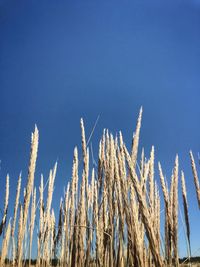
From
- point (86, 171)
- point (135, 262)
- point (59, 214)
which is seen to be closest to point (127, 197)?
point (135, 262)

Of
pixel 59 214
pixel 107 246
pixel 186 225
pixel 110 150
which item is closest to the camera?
pixel 107 246

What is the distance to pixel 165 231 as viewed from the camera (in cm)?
218

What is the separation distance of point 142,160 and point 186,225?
1.97 ft

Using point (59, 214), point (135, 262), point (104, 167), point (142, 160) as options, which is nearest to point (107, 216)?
point (104, 167)

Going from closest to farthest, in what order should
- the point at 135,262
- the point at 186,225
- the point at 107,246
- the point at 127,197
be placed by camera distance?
the point at 135,262 → the point at 127,197 → the point at 107,246 → the point at 186,225

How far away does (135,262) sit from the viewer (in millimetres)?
1190

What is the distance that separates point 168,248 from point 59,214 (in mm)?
1604

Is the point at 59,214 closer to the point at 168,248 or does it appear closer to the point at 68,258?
the point at 68,258

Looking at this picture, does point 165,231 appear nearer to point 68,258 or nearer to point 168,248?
point 168,248

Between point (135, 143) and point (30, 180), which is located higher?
point (135, 143)

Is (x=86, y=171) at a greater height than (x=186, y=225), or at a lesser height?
Result: greater

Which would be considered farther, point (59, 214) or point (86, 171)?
point (59, 214)

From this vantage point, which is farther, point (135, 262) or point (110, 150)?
point (110, 150)

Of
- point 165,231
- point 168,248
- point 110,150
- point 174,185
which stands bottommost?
point 168,248
